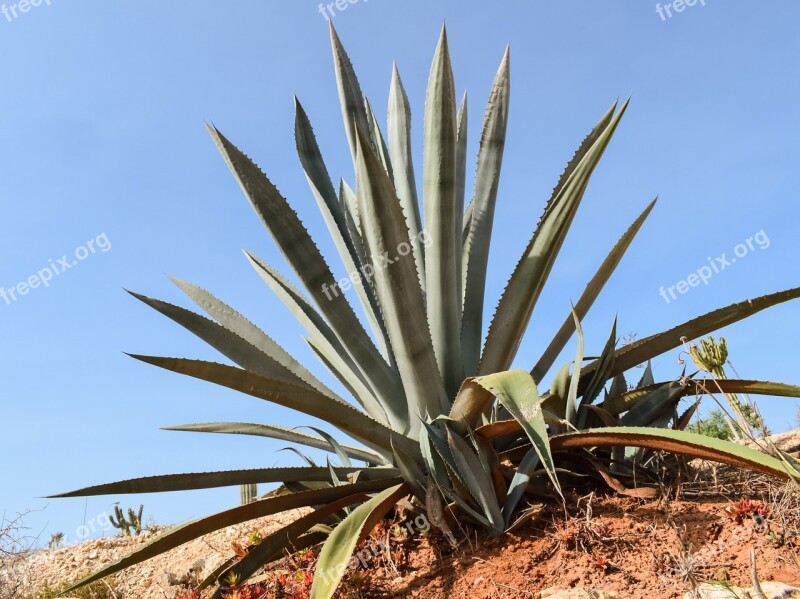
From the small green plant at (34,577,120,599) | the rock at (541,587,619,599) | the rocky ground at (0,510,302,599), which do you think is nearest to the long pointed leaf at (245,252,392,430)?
the rock at (541,587,619,599)

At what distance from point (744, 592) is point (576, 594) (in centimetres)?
46

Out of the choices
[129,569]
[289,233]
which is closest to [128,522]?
[129,569]

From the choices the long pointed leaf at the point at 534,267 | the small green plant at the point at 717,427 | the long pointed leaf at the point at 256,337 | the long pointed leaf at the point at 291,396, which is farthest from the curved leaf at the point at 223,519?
the small green plant at the point at 717,427

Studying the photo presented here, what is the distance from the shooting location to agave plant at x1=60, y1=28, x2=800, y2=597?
222cm

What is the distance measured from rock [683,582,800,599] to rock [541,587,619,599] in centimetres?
22

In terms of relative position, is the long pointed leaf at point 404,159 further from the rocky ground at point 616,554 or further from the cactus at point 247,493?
the cactus at point 247,493

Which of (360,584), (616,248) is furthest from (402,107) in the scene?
(360,584)

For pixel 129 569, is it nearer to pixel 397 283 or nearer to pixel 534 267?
pixel 397 283

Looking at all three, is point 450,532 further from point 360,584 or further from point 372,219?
point 372,219

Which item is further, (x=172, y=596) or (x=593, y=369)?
(x=172, y=596)

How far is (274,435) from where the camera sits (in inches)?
120

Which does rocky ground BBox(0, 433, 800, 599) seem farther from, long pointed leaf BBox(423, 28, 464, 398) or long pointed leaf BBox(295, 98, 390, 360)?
long pointed leaf BBox(295, 98, 390, 360)

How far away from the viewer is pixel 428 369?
8.08 feet

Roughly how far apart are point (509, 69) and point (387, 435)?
69.9 inches
